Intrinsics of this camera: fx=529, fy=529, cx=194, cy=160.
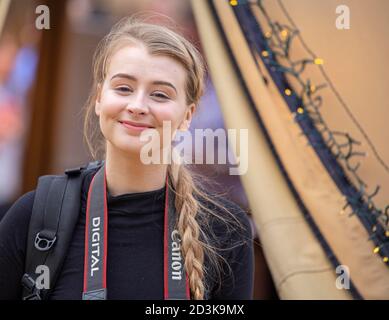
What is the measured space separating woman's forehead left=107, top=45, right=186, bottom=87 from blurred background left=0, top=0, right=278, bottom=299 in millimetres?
622

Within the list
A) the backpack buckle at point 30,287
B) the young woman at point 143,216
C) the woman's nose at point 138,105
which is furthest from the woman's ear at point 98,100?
the backpack buckle at point 30,287

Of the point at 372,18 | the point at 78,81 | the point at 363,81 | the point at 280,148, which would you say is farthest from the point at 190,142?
the point at 372,18

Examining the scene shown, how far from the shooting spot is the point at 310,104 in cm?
180

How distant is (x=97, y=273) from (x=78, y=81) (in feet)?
3.35

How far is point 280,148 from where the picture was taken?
5.81 feet

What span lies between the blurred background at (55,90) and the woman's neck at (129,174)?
64 centimetres

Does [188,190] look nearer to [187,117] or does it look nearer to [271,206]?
[187,117]

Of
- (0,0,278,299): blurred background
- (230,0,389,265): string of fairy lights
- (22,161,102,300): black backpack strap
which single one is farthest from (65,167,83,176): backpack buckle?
(230,0,389,265): string of fairy lights

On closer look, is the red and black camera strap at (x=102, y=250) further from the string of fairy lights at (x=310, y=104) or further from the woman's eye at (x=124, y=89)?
the string of fairy lights at (x=310, y=104)

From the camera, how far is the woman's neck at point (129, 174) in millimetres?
1160

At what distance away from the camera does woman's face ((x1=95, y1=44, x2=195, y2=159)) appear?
1.12 metres

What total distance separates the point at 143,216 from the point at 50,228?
197mm

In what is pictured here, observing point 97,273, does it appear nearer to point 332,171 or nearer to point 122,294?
Answer: point 122,294

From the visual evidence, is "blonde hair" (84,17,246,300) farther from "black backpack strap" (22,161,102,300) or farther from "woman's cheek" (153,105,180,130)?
"black backpack strap" (22,161,102,300)
